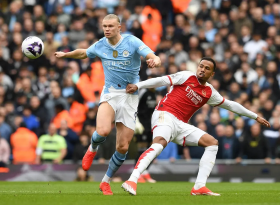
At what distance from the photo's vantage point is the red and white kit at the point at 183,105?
9.83m

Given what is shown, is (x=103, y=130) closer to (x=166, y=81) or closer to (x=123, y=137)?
(x=123, y=137)

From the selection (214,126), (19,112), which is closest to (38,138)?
(19,112)

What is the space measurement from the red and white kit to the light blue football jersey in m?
0.65

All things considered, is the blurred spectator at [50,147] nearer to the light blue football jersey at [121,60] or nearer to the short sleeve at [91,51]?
the short sleeve at [91,51]

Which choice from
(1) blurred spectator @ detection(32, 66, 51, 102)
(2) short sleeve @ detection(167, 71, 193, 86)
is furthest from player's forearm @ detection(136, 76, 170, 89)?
(1) blurred spectator @ detection(32, 66, 51, 102)

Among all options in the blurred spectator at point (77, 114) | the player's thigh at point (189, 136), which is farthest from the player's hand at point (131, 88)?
the blurred spectator at point (77, 114)

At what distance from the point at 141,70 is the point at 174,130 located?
876cm

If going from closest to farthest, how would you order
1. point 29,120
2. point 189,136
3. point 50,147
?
point 189,136, point 50,147, point 29,120

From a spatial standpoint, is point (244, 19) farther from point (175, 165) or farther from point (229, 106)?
point (229, 106)

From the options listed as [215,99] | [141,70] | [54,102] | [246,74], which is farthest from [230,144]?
[215,99]

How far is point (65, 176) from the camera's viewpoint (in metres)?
16.3

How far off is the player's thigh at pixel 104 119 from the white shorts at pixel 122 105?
88mm

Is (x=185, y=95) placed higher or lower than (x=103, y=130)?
higher

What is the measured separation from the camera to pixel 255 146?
55.5ft
